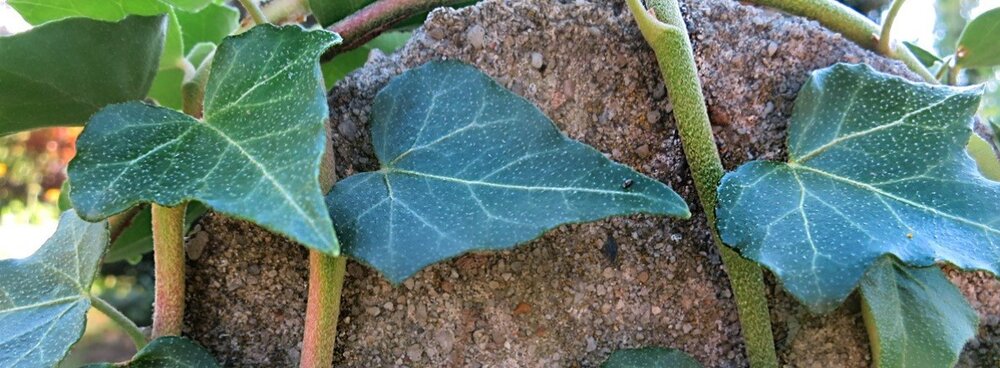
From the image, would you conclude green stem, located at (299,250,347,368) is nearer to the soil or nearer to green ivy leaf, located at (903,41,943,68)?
the soil

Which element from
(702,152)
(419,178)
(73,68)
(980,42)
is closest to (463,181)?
(419,178)

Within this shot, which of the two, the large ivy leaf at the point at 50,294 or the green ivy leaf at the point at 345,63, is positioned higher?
the green ivy leaf at the point at 345,63

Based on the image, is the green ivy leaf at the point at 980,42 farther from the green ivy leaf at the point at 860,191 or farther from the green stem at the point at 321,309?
the green stem at the point at 321,309

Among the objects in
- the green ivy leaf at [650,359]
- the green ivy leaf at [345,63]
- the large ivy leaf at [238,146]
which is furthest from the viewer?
the green ivy leaf at [345,63]

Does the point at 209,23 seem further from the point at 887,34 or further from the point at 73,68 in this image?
the point at 887,34

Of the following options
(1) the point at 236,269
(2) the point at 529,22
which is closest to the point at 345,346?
(1) the point at 236,269

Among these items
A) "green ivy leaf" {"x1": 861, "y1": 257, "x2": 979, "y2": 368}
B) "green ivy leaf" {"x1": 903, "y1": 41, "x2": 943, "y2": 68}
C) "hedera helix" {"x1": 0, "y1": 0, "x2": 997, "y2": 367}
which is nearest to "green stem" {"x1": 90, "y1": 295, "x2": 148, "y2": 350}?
"hedera helix" {"x1": 0, "y1": 0, "x2": 997, "y2": 367}

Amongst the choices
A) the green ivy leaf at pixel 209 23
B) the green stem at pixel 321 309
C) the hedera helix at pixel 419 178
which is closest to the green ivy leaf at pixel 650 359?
the hedera helix at pixel 419 178
